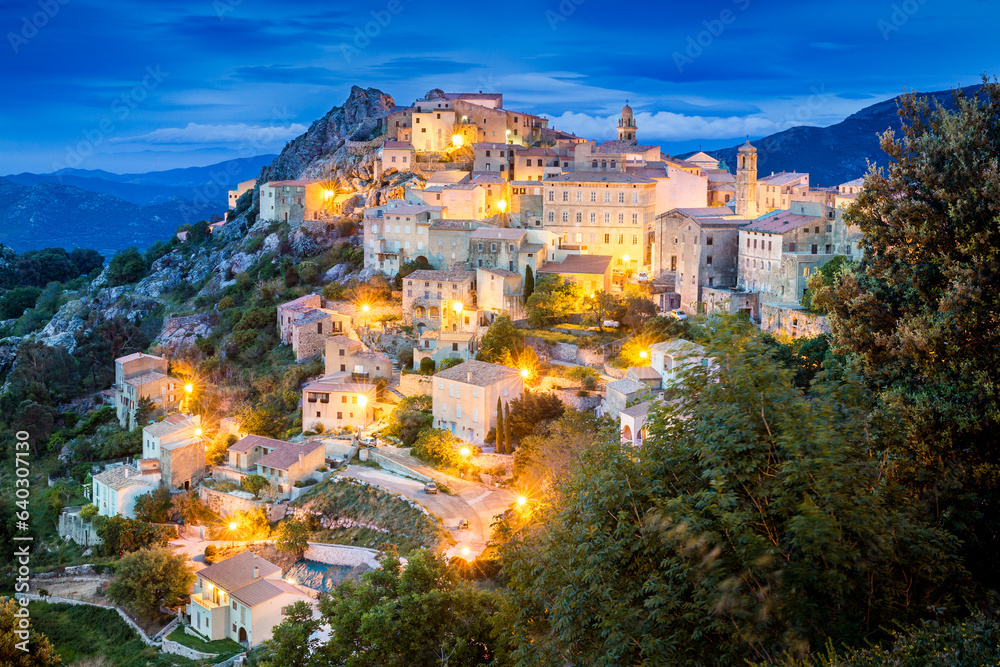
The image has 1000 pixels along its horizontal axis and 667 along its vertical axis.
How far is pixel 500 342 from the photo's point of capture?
1251 inches

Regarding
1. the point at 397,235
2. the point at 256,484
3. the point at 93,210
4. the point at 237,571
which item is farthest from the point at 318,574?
the point at 93,210

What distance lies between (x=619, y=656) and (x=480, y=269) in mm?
29424

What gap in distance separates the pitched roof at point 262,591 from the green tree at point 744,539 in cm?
1427

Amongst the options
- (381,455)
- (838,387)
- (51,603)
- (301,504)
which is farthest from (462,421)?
(838,387)

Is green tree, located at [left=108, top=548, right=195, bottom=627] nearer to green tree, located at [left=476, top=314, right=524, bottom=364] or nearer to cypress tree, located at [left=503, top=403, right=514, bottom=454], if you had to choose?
cypress tree, located at [left=503, top=403, right=514, bottom=454]

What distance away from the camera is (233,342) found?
41750 millimetres

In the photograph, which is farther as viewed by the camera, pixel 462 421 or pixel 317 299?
pixel 317 299

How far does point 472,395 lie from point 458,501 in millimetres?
4685

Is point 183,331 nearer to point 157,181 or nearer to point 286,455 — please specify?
point 286,455

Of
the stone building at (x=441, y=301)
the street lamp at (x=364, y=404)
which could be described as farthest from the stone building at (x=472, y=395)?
the stone building at (x=441, y=301)

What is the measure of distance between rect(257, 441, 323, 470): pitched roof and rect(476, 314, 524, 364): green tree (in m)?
7.43

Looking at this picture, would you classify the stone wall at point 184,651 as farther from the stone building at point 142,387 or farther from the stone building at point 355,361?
the stone building at point 142,387

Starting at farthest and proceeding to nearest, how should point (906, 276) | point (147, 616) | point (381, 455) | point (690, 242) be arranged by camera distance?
point (690, 242), point (381, 455), point (147, 616), point (906, 276)

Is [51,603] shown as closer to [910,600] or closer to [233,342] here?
[233,342]
